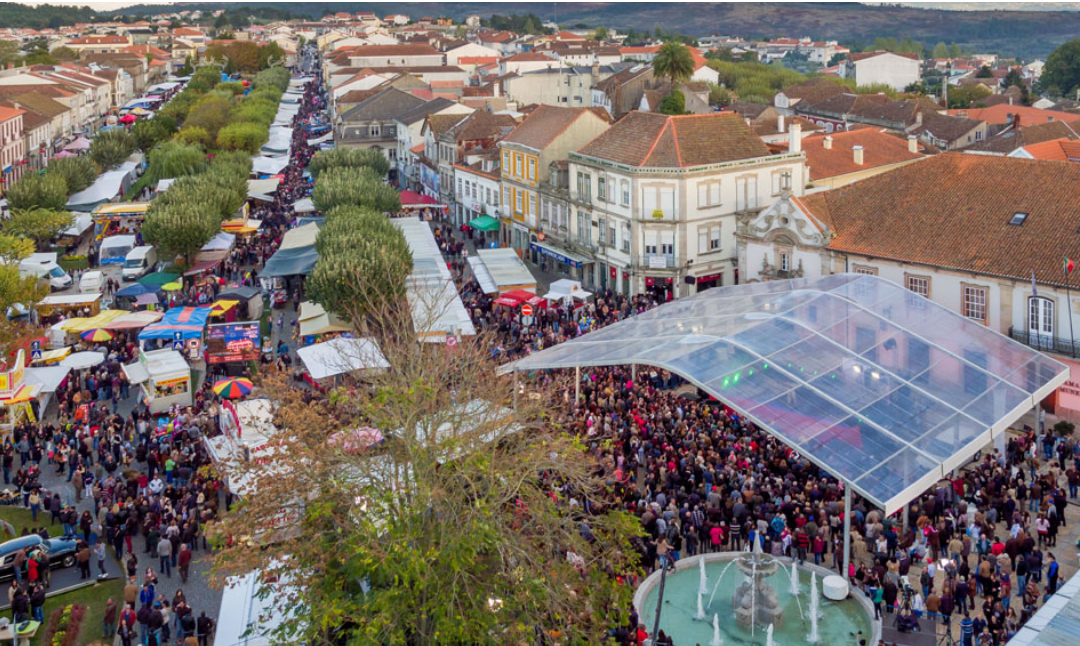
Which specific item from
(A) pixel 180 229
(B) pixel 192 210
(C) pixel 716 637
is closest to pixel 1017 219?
(C) pixel 716 637

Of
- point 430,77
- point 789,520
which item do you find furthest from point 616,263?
point 430,77

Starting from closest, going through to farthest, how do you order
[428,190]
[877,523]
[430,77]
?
1. [877,523]
2. [428,190]
3. [430,77]

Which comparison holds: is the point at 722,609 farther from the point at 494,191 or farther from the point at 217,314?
the point at 494,191

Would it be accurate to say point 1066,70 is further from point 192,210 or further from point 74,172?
point 192,210

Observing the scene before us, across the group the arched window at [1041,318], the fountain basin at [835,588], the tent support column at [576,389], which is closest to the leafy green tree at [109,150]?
the tent support column at [576,389]

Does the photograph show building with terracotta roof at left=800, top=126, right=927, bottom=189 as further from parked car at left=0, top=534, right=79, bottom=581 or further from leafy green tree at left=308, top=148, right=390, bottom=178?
parked car at left=0, top=534, right=79, bottom=581

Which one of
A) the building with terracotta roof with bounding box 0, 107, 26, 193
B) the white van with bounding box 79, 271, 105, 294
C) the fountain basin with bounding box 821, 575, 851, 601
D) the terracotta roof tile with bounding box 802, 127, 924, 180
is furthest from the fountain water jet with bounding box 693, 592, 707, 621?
the building with terracotta roof with bounding box 0, 107, 26, 193
